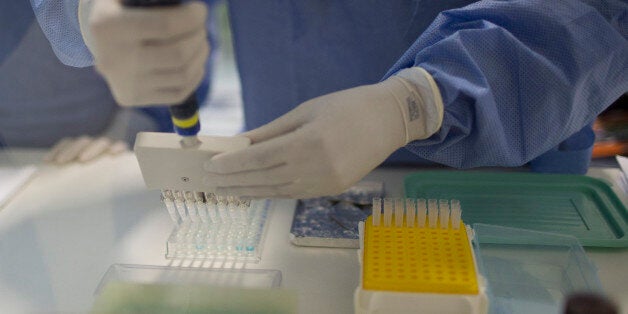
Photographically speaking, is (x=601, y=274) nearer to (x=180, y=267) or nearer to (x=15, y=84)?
(x=180, y=267)

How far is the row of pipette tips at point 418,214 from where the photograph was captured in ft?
2.67

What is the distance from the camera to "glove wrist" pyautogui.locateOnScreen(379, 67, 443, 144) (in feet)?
2.80

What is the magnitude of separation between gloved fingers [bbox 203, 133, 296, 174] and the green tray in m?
0.41

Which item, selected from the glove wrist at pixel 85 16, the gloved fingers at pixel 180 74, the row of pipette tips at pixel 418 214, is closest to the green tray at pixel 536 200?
the row of pipette tips at pixel 418 214

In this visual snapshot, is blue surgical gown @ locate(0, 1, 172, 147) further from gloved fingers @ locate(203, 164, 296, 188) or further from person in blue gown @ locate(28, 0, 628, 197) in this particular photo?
gloved fingers @ locate(203, 164, 296, 188)

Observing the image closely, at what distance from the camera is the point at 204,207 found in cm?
96

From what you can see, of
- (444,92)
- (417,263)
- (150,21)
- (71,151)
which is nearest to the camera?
(150,21)

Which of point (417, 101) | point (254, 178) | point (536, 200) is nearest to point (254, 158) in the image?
point (254, 178)

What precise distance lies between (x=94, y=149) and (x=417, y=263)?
0.93 metres

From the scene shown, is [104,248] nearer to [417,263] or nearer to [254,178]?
[254,178]

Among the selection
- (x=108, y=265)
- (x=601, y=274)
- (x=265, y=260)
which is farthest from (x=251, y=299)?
(x=601, y=274)

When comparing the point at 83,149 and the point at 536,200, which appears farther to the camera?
the point at 83,149

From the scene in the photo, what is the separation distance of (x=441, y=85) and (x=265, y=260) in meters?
0.43

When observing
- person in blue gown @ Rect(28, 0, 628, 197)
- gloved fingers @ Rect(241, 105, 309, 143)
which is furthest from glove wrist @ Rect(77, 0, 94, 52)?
gloved fingers @ Rect(241, 105, 309, 143)
